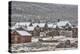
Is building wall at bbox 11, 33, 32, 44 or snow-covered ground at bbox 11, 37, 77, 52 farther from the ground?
Result: building wall at bbox 11, 33, 32, 44

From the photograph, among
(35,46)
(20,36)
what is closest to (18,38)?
(20,36)

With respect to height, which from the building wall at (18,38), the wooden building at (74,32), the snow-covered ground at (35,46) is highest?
the wooden building at (74,32)

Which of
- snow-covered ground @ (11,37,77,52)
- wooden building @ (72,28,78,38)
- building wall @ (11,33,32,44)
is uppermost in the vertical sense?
wooden building @ (72,28,78,38)

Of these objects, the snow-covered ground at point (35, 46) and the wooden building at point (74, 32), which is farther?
the wooden building at point (74, 32)

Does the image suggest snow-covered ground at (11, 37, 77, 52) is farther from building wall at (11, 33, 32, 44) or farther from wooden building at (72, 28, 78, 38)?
wooden building at (72, 28, 78, 38)

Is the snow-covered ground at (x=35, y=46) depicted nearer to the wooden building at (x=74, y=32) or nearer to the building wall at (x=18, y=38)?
the building wall at (x=18, y=38)

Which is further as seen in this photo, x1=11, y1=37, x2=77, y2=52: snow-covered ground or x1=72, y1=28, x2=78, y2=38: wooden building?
x1=72, y1=28, x2=78, y2=38: wooden building

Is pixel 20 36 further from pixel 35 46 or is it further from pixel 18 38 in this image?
pixel 35 46

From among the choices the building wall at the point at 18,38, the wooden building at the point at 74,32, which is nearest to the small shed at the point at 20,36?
the building wall at the point at 18,38

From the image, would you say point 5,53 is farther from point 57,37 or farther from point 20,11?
point 57,37

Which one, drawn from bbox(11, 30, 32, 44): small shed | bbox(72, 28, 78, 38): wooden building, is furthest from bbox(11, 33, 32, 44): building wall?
bbox(72, 28, 78, 38): wooden building
